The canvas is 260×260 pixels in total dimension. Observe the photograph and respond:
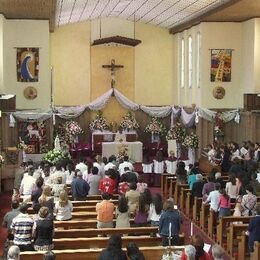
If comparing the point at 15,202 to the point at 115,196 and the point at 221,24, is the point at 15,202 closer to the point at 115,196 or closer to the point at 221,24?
the point at 115,196

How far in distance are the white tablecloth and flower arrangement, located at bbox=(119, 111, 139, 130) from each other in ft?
→ 9.98

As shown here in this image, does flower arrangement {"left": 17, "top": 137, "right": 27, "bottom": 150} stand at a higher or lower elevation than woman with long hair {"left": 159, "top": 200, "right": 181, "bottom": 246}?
higher

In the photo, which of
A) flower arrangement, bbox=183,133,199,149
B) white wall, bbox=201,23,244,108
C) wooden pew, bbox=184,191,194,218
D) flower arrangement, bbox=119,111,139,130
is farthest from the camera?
flower arrangement, bbox=119,111,139,130

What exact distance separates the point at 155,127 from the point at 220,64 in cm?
429

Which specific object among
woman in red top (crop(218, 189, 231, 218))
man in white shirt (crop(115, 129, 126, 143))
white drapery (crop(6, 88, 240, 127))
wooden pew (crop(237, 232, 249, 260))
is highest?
white drapery (crop(6, 88, 240, 127))

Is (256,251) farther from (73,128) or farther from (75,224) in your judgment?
(73,128)

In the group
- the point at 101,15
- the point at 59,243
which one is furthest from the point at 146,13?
the point at 59,243

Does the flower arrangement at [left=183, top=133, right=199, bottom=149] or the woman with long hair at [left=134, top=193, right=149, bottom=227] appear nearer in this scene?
the woman with long hair at [left=134, top=193, right=149, bottom=227]

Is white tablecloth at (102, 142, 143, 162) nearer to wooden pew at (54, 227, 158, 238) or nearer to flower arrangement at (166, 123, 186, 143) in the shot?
flower arrangement at (166, 123, 186, 143)

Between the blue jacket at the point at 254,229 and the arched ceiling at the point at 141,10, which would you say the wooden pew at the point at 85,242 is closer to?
the blue jacket at the point at 254,229

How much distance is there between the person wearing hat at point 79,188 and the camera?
1458 centimetres

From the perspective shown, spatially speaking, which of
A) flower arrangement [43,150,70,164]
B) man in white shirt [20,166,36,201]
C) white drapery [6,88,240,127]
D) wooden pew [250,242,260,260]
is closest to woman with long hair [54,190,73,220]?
man in white shirt [20,166,36,201]

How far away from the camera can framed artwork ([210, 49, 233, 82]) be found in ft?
83.8

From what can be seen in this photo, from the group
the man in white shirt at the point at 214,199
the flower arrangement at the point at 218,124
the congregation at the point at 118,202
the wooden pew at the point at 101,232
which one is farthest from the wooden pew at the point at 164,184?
the wooden pew at the point at 101,232
